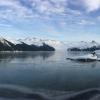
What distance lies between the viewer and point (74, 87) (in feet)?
63.9

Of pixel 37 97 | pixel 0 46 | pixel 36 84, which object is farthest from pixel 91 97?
pixel 0 46

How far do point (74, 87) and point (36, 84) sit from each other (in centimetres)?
323

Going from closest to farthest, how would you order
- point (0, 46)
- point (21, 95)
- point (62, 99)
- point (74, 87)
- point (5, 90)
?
point (62, 99), point (21, 95), point (5, 90), point (74, 87), point (0, 46)

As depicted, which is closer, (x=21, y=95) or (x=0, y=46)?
(x=21, y=95)

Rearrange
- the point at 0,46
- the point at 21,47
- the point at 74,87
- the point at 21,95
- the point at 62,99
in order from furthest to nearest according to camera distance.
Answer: the point at 21,47
the point at 0,46
the point at 74,87
the point at 21,95
the point at 62,99

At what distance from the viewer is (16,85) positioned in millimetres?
19609

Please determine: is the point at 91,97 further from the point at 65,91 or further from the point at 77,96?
the point at 65,91

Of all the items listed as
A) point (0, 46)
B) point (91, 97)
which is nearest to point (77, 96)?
point (91, 97)

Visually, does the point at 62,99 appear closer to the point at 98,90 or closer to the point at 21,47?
the point at 98,90

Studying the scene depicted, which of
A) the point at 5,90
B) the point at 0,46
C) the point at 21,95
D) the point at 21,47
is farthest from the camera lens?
the point at 21,47

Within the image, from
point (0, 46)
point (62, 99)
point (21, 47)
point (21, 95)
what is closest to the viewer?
point (62, 99)

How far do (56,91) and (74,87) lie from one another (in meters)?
2.46

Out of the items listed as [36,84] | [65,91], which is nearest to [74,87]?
[65,91]

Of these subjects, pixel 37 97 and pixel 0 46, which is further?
pixel 0 46
